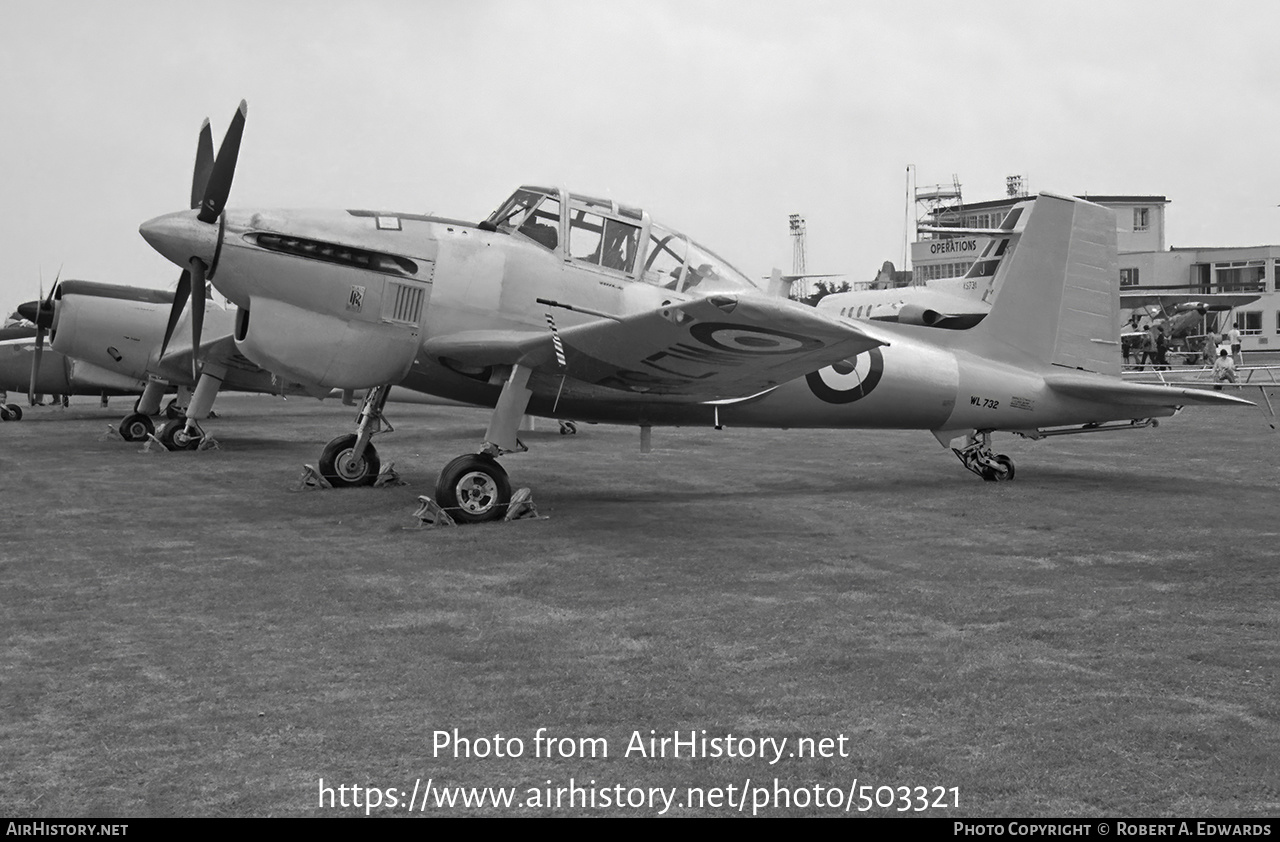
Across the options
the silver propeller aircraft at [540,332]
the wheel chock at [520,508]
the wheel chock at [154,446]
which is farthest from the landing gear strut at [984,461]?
the wheel chock at [154,446]

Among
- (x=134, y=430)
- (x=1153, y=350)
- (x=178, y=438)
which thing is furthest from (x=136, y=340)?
(x=1153, y=350)

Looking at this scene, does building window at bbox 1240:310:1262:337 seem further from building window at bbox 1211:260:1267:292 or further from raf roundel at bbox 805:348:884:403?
raf roundel at bbox 805:348:884:403

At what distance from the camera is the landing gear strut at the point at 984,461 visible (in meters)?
12.4

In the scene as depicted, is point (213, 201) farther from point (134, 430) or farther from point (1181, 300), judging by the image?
point (1181, 300)

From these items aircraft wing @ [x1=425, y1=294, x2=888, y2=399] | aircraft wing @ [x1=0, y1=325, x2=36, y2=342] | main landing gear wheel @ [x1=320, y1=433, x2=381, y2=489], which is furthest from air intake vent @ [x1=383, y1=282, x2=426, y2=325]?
aircraft wing @ [x1=0, y1=325, x2=36, y2=342]

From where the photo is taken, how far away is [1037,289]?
1255 centimetres

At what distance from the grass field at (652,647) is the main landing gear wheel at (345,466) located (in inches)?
28.4

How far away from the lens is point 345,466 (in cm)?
1220

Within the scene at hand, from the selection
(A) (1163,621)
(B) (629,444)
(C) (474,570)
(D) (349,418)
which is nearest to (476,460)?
(C) (474,570)

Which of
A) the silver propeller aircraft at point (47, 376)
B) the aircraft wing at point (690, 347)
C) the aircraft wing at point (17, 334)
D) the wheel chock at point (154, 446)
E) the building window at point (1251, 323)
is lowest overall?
the wheel chock at point (154, 446)

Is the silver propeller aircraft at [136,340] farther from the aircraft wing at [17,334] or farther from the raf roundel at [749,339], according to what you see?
the raf roundel at [749,339]

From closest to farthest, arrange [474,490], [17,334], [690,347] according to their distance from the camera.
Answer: [690,347] → [474,490] → [17,334]

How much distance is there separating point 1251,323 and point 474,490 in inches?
2905
